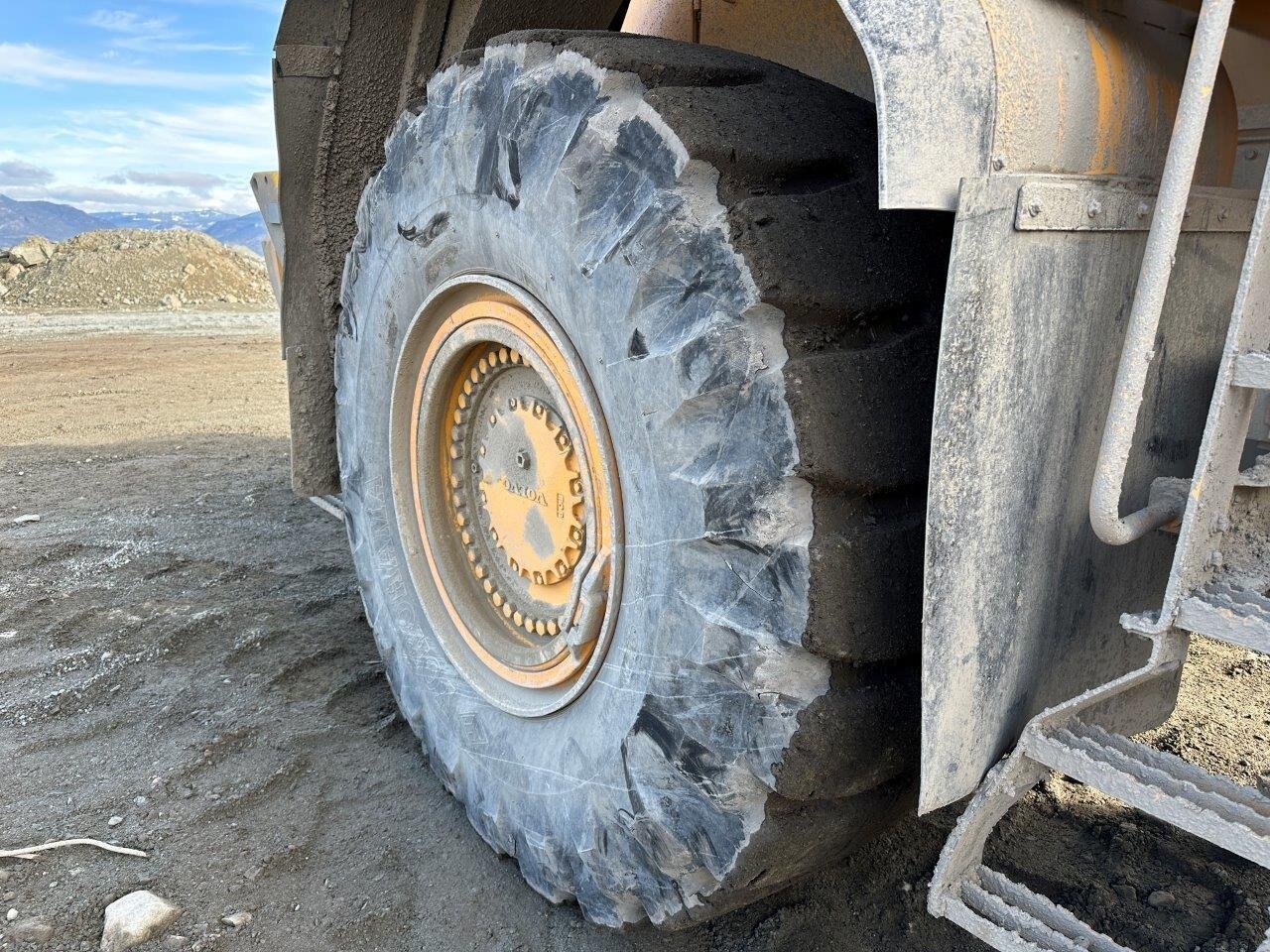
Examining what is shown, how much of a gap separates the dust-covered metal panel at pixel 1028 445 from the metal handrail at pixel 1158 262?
96 mm

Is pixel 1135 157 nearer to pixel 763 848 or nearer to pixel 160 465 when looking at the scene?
pixel 763 848

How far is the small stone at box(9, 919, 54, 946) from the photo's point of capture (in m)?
1.79

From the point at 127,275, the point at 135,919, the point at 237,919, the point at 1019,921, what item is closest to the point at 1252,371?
the point at 1019,921

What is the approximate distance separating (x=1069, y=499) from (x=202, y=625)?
98.3 inches

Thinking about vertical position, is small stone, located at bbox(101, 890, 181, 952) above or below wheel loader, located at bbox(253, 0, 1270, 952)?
below

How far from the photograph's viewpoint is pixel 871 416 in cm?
123

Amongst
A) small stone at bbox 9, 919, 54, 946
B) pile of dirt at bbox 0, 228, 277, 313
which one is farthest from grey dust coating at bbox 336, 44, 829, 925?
pile of dirt at bbox 0, 228, 277, 313

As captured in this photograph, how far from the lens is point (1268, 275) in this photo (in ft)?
3.37

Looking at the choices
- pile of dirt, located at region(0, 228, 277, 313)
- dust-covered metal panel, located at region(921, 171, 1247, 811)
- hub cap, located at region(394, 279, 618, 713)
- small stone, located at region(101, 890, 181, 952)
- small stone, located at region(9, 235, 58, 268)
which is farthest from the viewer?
Answer: small stone, located at region(9, 235, 58, 268)

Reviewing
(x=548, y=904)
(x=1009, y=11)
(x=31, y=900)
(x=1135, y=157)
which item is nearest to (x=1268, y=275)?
(x=1135, y=157)

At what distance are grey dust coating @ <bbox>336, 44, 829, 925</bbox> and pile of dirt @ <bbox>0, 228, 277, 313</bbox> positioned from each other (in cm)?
1610

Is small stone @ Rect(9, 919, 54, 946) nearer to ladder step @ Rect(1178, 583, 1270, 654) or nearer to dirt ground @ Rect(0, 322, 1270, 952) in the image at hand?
dirt ground @ Rect(0, 322, 1270, 952)

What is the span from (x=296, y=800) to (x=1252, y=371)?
194cm

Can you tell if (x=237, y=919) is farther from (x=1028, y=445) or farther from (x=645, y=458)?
(x=1028, y=445)
